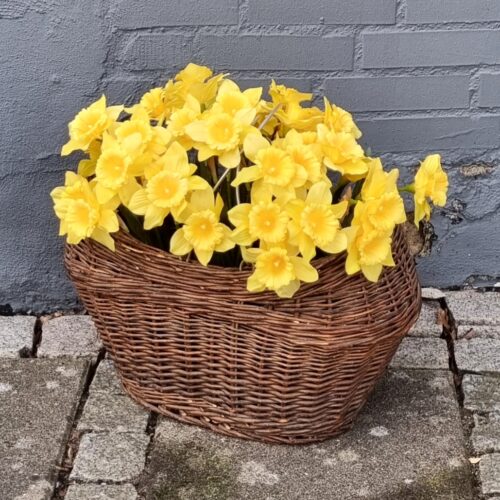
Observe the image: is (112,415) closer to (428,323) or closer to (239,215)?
(239,215)

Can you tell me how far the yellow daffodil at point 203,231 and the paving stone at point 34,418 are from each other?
→ 2.07 ft

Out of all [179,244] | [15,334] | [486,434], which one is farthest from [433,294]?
[15,334]

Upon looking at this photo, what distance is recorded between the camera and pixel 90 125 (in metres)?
2.33

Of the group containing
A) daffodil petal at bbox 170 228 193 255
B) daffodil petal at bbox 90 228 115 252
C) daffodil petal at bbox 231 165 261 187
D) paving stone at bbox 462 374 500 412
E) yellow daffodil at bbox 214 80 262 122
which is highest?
yellow daffodil at bbox 214 80 262 122

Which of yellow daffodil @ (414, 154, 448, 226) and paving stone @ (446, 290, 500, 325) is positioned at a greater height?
yellow daffodil @ (414, 154, 448, 226)

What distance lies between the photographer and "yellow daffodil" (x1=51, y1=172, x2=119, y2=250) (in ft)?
7.39

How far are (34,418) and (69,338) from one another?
15.5 inches

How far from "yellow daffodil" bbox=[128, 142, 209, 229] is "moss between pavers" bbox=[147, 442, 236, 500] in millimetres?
600

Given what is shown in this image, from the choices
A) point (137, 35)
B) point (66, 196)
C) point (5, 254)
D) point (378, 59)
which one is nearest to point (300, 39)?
point (378, 59)

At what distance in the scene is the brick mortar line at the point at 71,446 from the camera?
7.73 ft

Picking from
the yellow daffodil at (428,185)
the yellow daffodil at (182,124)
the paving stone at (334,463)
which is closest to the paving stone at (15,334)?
the paving stone at (334,463)

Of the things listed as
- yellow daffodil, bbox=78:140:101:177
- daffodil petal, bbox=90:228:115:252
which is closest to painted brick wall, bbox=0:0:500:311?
yellow daffodil, bbox=78:140:101:177

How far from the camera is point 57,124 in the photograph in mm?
2834

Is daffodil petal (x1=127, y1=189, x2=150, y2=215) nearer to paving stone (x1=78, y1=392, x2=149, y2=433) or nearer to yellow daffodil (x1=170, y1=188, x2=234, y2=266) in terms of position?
yellow daffodil (x1=170, y1=188, x2=234, y2=266)
